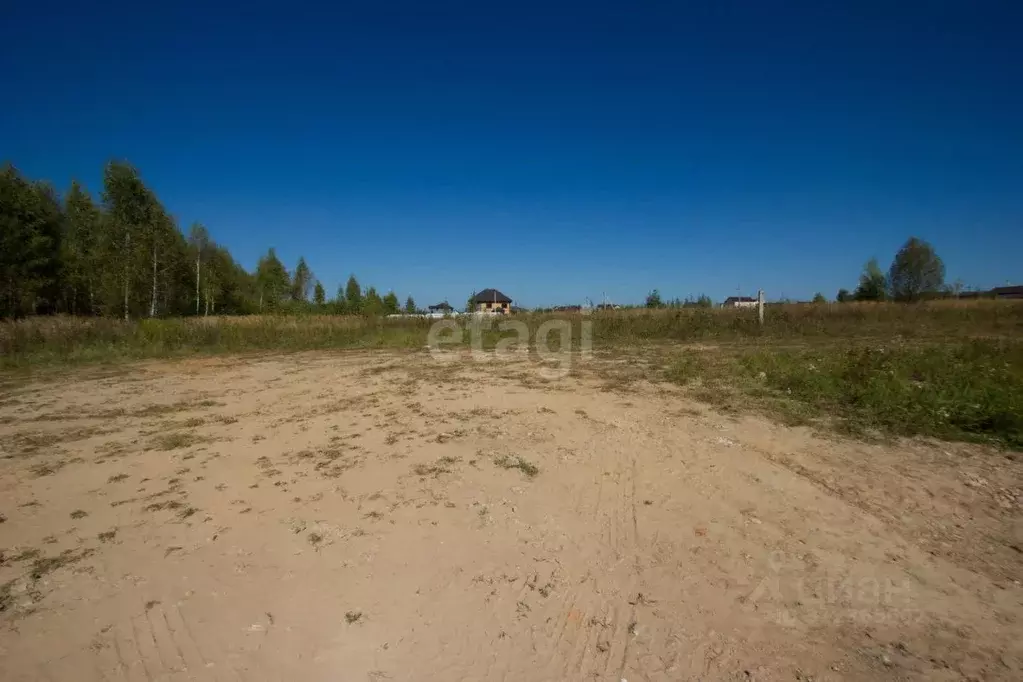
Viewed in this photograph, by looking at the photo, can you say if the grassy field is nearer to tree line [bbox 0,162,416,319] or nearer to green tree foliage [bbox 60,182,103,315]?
tree line [bbox 0,162,416,319]

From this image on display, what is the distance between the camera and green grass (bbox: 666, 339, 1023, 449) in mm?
4871

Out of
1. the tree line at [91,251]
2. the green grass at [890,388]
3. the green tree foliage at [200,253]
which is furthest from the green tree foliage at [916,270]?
the green tree foliage at [200,253]

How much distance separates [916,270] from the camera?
2995 centimetres

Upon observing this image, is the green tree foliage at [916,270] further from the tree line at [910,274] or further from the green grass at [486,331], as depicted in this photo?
the green grass at [486,331]

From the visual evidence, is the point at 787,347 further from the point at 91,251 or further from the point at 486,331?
the point at 91,251

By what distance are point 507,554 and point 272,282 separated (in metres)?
43.3

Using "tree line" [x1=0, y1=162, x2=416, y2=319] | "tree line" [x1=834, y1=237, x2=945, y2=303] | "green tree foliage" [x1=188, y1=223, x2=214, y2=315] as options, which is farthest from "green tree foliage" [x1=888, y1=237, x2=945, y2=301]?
"green tree foliage" [x1=188, y1=223, x2=214, y2=315]

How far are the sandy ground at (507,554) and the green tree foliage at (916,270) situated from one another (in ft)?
110

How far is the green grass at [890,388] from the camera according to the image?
192 inches

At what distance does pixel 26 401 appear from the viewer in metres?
7.00

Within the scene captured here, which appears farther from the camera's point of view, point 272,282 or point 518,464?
point 272,282

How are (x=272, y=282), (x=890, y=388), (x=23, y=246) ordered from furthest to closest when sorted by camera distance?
1. (x=272, y=282)
2. (x=23, y=246)
3. (x=890, y=388)

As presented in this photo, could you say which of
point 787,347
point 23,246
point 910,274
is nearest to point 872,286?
point 910,274

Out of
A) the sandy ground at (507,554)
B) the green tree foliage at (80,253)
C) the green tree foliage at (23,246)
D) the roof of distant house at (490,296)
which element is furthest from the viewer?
the roof of distant house at (490,296)
